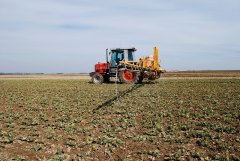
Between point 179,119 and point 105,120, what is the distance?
10.9 feet

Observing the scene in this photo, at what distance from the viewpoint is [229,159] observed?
9.08 metres

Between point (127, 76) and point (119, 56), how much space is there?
2.32 metres

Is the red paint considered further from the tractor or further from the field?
the field

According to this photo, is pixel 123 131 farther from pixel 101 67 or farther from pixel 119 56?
pixel 101 67

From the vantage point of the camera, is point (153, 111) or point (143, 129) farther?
point (153, 111)

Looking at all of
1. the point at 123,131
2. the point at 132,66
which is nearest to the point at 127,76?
the point at 132,66

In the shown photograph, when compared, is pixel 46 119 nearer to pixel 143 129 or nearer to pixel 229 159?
pixel 143 129

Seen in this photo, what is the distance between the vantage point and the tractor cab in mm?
33906

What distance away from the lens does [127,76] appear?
34031 mm

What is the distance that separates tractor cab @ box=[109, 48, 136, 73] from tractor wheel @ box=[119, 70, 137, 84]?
1213 mm

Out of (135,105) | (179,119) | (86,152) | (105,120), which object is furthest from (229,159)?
(135,105)

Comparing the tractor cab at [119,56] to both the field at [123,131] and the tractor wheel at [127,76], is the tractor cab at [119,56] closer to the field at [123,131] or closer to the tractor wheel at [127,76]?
the tractor wheel at [127,76]

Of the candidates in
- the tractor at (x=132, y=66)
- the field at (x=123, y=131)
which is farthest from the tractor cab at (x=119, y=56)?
the field at (x=123, y=131)

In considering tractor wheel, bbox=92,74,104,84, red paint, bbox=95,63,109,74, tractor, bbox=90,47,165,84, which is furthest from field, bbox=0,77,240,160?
red paint, bbox=95,63,109,74
